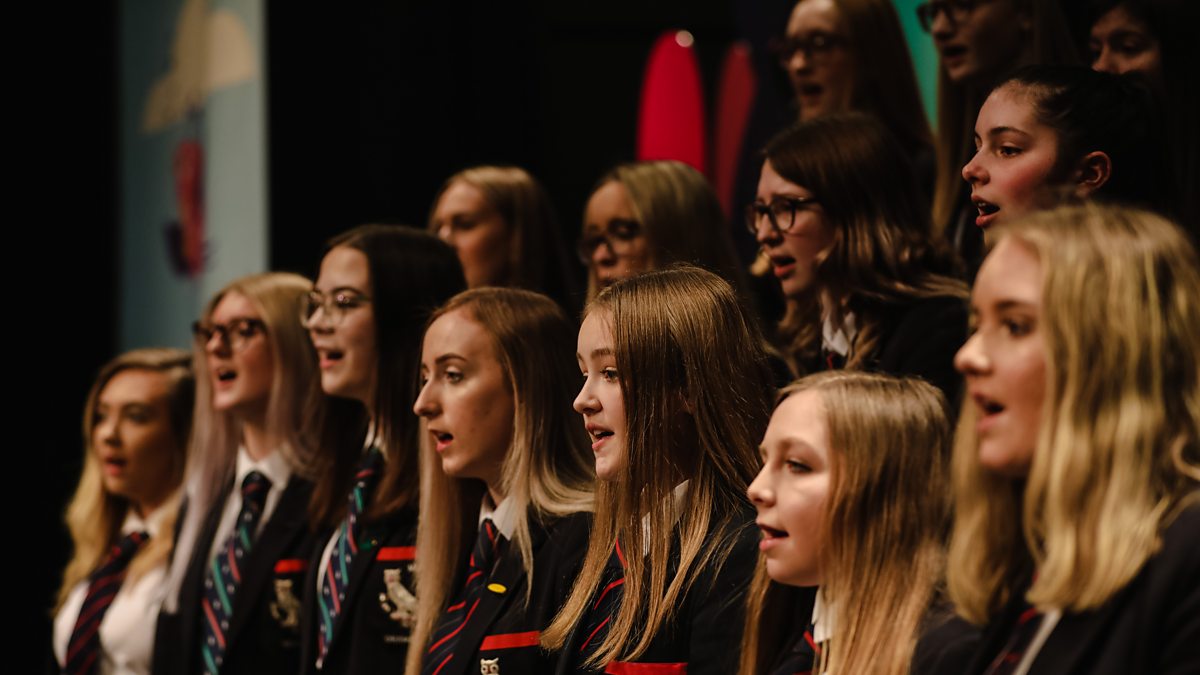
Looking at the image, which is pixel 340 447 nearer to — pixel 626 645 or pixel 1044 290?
pixel 626 645

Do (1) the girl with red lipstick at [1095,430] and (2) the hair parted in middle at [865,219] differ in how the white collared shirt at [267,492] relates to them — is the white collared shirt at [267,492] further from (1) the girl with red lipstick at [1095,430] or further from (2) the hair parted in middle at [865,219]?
(1) the girl with red lipstick at [1095,430]

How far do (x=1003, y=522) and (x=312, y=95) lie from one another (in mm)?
4933

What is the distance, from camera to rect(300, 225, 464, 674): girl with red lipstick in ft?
13.6

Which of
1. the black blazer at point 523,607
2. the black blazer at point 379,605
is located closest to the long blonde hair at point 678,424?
the black blazer at point 523,607

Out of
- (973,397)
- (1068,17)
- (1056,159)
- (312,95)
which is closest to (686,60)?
(312,95)

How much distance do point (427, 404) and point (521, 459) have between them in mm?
277

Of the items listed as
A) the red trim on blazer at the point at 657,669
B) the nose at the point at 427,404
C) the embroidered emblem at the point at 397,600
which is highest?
the nose at the point at 427,404

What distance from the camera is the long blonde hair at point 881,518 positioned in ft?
8.46

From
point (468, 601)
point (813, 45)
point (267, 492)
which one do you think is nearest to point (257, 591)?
point (267, 492)

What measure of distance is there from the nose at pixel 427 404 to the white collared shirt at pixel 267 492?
111cm

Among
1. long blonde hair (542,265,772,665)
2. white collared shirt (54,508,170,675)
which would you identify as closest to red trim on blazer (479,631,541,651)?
long blonde hair (542,265,772,665)

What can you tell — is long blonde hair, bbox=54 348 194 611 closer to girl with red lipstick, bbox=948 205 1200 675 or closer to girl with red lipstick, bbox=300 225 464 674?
girl with red lipstick, bbox=300 225 464 674

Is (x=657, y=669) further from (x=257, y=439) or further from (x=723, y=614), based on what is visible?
(x=257, y=439)

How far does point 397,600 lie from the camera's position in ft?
13.4
